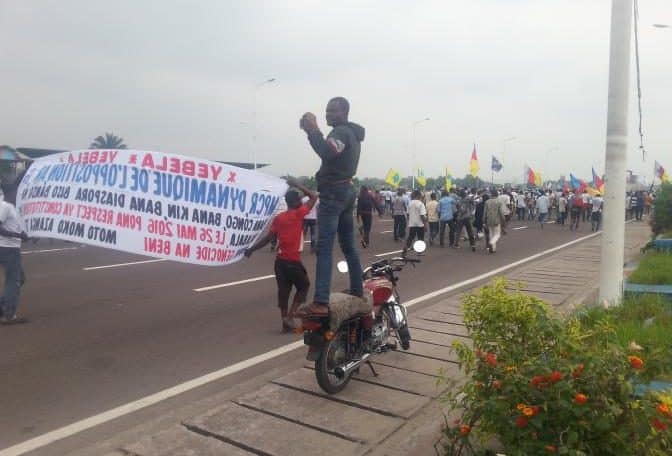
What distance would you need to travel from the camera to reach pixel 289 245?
22.0ft

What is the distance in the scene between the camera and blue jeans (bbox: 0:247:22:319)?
712cm

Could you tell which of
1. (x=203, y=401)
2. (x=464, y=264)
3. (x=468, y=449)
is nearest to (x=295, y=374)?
(x=203, y=401)

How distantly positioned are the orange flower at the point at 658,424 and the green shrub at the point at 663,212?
13.9 meters

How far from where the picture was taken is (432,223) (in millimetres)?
17453

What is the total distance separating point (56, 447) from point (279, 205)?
3494 millimetres

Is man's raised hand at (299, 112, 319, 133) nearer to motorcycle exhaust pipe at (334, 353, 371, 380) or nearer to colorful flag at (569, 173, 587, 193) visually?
motorcycle exhaust pipe at (334, 353, 371, 380)

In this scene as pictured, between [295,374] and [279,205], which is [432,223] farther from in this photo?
[295,374]

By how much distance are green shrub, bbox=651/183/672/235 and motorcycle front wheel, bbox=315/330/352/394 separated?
12.7 meters

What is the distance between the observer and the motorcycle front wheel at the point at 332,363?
15.0 ft

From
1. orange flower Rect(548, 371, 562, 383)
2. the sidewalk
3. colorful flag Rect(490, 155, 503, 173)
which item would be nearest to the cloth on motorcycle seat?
the sidewalk

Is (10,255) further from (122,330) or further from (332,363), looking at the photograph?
(332,363)

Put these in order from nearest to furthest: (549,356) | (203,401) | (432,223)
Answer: (549,356) < (203,401) < (432,223)

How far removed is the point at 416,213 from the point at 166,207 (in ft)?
33.1

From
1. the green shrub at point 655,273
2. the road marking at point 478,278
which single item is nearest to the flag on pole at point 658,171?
the road marking at point 478,278
